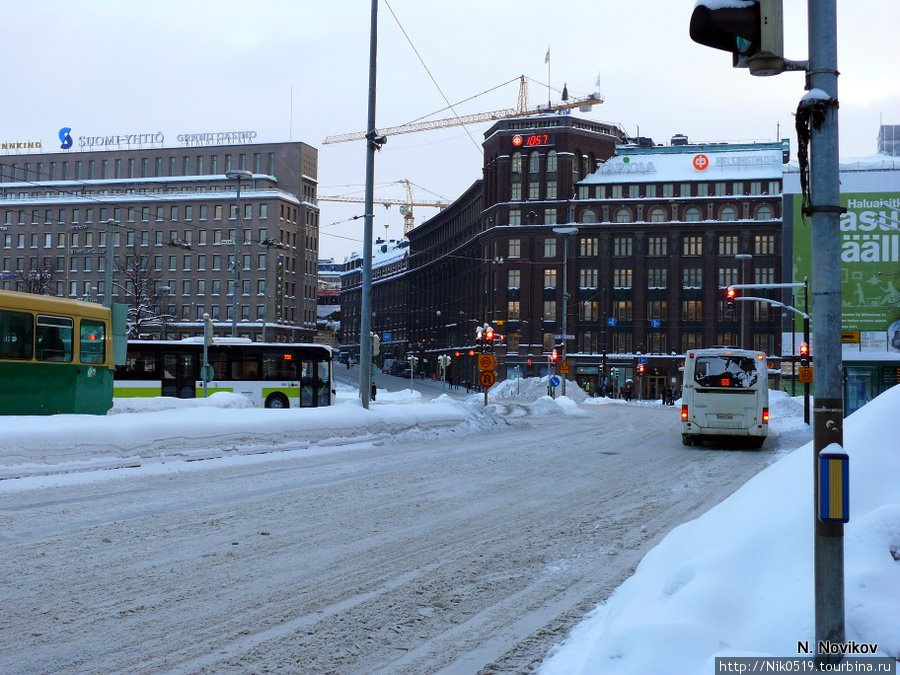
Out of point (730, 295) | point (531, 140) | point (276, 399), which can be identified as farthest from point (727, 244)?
point (276, 399)

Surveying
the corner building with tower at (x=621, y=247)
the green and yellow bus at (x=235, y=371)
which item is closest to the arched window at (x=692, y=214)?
the corner building with tower at (x=621, y=247)

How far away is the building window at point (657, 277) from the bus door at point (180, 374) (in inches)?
2478

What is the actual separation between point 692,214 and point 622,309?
1183cm

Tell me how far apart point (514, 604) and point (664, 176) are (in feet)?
298

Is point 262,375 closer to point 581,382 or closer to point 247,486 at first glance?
point 247,486

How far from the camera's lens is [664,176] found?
93.4 metres

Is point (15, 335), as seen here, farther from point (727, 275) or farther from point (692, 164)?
point (692, 164)

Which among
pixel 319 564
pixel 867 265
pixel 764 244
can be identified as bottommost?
pixel 319 564

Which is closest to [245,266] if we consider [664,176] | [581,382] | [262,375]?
[581,382]

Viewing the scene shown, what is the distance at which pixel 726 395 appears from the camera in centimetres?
2419

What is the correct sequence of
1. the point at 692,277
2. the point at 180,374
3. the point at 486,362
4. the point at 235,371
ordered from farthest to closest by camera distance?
the point at 692,277 → the point at 235,371 → the point at 180,374 → the point at 486,362

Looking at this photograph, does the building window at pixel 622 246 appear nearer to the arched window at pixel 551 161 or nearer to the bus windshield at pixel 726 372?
the arched window at pixel 551 161

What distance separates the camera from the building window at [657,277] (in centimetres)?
9256

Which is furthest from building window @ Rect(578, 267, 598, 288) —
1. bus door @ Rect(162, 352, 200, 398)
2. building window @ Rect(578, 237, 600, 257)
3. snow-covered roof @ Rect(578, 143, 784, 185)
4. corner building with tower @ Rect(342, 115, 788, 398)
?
bus door @ Rect(162, 352, 200, 398)
